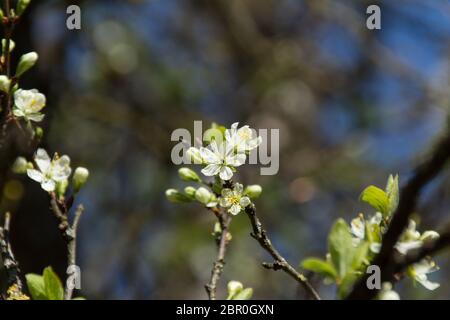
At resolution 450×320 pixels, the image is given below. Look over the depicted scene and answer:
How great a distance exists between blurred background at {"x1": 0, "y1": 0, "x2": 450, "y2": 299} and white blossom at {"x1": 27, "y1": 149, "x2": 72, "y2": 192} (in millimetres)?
1711

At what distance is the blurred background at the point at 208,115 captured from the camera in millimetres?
4160

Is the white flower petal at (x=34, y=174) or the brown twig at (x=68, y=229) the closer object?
the brown twig at (x=68, y=229)

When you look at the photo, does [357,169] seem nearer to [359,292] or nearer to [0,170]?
[0,170]

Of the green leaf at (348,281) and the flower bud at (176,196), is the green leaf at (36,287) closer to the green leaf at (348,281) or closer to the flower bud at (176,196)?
the flower bud at (176,196)

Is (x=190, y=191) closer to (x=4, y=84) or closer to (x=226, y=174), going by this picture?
(x=226, y=174)

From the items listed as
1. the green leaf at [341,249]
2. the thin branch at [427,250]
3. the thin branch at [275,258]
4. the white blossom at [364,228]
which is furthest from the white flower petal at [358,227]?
the thin branch at [427,250]

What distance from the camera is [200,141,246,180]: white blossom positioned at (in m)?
1.57

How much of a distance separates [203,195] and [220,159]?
5.1 inches

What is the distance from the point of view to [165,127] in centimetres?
459

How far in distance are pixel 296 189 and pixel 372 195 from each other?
2841 millimetres

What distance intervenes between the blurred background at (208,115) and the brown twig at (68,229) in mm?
1707

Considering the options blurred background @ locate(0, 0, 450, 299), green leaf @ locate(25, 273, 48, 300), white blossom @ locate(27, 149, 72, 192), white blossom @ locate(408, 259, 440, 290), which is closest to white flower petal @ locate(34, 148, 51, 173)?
white blossom @ locate(27, 149, 72, 192)

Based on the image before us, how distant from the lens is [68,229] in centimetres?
168

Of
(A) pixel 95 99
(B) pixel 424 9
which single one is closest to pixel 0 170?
(A) pixel 95 99
